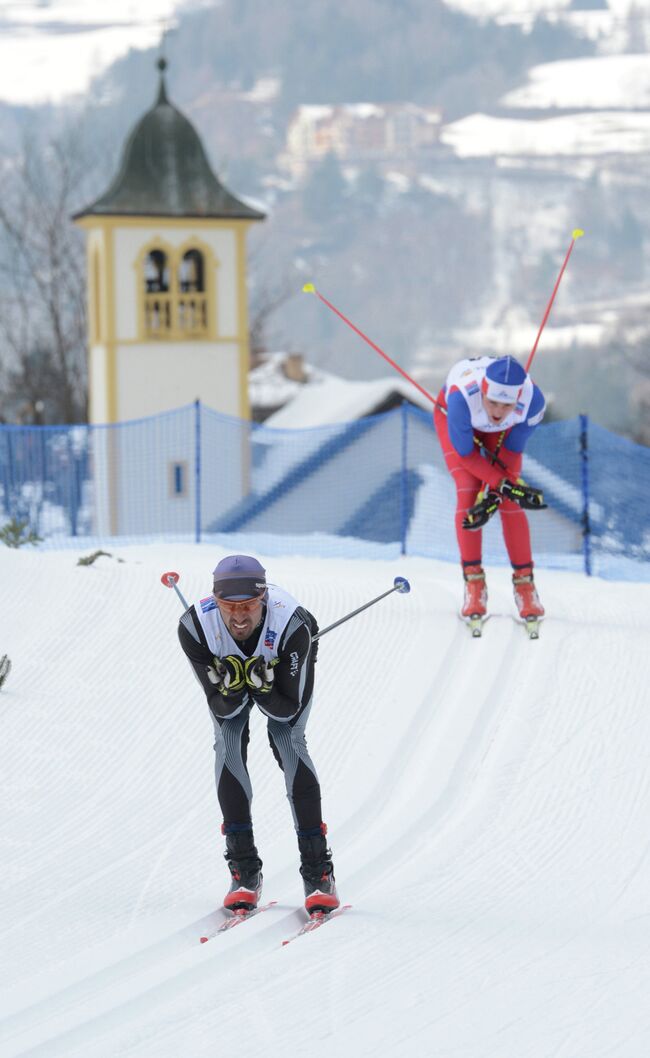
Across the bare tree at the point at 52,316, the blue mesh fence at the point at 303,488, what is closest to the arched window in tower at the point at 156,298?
the blue mesh fence at the point at 303,488

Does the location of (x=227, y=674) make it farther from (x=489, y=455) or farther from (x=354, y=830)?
(x=489, y=455)

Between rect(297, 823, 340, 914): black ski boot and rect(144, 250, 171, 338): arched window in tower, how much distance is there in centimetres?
3391

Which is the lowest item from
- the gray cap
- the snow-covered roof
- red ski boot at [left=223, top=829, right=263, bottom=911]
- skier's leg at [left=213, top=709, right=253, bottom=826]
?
the snow-covered roof

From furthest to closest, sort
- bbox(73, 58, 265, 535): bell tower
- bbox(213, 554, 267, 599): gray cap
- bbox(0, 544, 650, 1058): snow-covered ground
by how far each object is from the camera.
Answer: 1. bbox(73, 58, 265, 535): bell tower
2. bbox(213, 554, 267, 599): gray cap
3. bbox(0, 544, 650, 1058): snow-covered ground

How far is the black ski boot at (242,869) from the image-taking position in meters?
6.98

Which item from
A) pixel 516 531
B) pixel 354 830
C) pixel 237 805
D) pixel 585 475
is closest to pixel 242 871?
pixel 237 805

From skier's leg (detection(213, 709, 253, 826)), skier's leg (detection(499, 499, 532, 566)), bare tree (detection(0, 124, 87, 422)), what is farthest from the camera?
bare tree (detection(0, 124, 87, 422))

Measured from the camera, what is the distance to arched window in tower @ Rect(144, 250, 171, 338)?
40.1 meters

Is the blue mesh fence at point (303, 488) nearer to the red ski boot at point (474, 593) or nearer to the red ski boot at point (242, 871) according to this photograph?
the red ski boot at point (474, 593)

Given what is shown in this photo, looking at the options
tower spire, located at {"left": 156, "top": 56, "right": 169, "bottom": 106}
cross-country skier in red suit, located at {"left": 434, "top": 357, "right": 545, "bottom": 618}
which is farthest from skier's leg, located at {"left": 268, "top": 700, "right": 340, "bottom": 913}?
tower spire, located at {"left": 156, "top": 56, "right": 169, "bottom": 106}

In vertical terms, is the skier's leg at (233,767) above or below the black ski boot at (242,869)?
above

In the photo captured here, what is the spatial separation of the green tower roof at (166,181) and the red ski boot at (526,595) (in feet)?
94.7

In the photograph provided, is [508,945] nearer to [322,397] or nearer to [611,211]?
[322,397]

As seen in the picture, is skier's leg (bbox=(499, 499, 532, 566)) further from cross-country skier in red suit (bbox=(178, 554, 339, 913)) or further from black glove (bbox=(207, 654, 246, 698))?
black glove (bbox=(207, 654, 246, 698))
